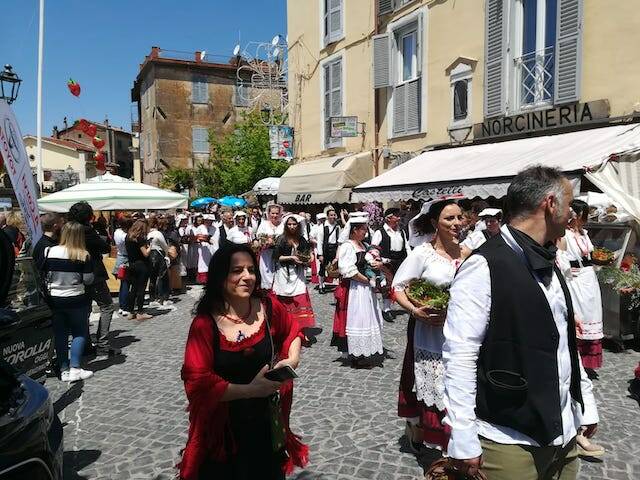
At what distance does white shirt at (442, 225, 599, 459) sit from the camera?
6.54ft

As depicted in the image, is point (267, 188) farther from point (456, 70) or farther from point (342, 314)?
point (342, 314)

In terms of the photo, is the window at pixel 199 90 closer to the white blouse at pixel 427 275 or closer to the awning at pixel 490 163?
the awning at pixel 490 163

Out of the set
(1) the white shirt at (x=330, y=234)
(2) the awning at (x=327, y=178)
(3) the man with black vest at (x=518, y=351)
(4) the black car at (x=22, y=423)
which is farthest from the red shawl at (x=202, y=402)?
(2) the awning at (x=327, y=178)

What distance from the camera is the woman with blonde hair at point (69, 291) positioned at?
5602mm

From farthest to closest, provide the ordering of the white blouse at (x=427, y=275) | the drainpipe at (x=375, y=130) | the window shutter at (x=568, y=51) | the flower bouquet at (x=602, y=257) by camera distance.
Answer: the drainpipe at (x=375, y=130), the window shutter at (x=568, y=51), the flower bouquet at (x=602, y=257), the white blouse at (x=427, y=275)

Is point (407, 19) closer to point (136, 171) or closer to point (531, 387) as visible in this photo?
point (531, 387)

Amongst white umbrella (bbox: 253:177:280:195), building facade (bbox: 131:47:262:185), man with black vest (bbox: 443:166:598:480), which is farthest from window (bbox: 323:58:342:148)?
building facade (bbox: 131:47:262:185)

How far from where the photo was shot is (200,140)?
44.1 metres

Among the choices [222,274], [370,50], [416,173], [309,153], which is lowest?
[222,274]

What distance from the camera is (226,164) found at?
3388 cm

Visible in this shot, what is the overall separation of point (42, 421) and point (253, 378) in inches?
37.8

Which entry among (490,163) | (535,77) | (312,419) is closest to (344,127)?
(535,77)

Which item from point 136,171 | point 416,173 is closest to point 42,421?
point 416,173

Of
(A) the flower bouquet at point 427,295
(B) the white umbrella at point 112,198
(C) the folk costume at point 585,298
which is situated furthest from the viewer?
(B) the white umbrella at point 112,198
